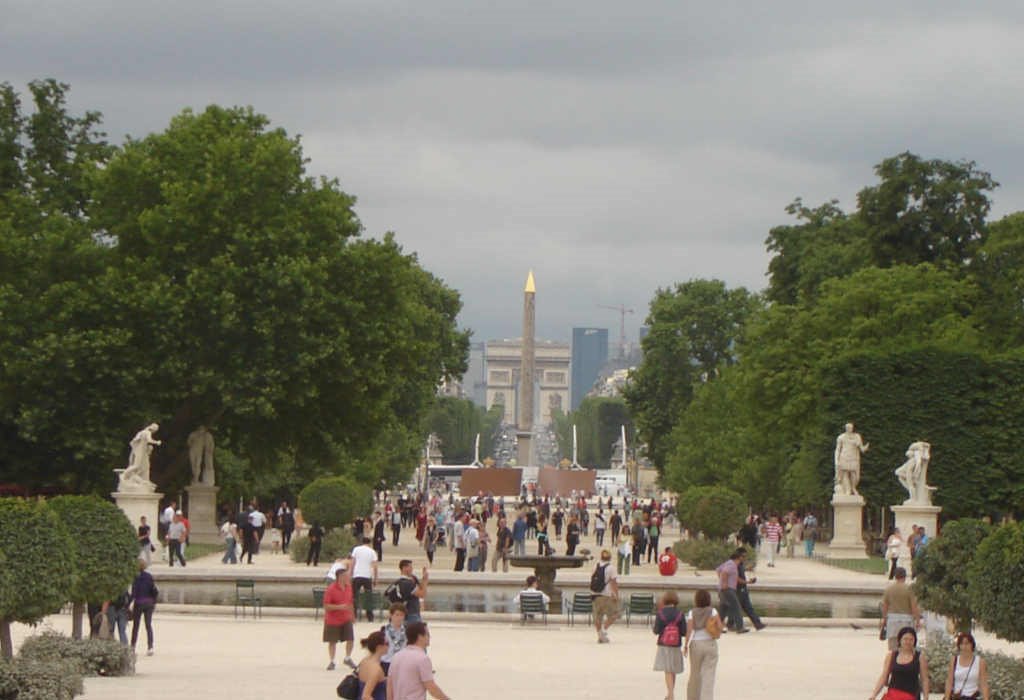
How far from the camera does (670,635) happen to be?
19.3 metres

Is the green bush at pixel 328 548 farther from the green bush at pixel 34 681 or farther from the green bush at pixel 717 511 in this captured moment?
the green bush at pixel 34 681

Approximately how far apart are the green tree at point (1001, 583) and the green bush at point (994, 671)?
0.38 meters

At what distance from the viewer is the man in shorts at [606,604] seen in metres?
26.9

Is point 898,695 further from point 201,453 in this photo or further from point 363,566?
point 201,453

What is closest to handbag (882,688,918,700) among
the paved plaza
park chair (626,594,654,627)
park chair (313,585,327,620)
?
the paved plaza

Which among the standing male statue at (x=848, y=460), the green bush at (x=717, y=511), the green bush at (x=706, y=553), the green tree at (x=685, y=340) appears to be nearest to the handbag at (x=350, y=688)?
the green bush at (x=706, y=553)

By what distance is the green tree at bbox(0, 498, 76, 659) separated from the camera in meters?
17.3

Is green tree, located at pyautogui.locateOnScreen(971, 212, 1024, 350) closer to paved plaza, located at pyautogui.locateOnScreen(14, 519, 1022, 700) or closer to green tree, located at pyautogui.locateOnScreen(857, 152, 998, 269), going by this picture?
green tree, located at pyautogui.locateOnScreen(857, 152, 998, 269)

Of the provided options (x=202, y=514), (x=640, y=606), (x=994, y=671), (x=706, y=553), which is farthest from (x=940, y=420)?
(x=994, y=671)

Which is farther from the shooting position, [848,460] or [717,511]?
[848,460]

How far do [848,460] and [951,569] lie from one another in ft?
101

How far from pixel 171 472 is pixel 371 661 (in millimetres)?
36751

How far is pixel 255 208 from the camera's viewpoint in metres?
47.7

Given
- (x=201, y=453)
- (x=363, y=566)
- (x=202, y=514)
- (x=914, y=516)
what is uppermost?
(x=201, y=453)
